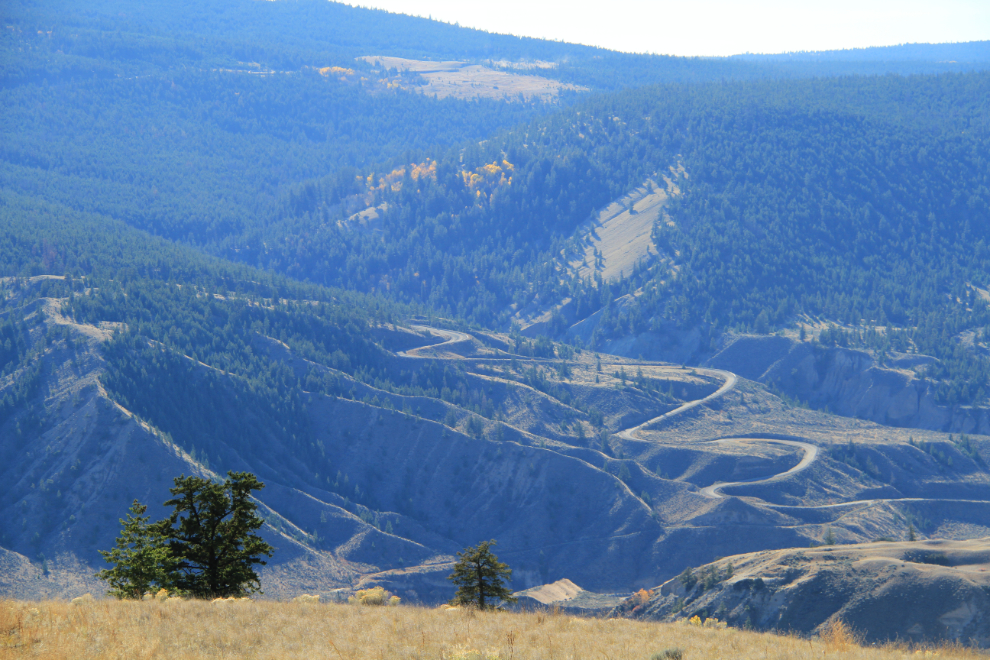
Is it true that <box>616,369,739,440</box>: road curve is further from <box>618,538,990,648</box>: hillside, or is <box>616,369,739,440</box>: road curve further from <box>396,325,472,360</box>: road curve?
<box>618,538,990,648</box>: hillside

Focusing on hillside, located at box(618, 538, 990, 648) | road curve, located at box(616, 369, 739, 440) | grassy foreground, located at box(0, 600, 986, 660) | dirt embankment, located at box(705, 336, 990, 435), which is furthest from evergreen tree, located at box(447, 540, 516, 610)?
dirt embankment, located at box(705, 336, 990, 435)

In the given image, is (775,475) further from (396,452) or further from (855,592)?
(855,592)

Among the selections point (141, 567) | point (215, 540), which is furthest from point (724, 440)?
point (141, 567)

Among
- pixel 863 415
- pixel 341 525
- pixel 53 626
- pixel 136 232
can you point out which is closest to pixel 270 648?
pixel 53 626

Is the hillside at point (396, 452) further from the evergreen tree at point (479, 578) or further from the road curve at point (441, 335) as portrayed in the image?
the evergreen tree at point (479, 578)

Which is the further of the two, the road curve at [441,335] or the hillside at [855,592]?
the road curve at [441,335]

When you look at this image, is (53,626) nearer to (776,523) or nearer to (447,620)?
(447,620)

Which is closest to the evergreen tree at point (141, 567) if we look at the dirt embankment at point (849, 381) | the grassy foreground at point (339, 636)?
the grassy foreground at point (339, 636)
